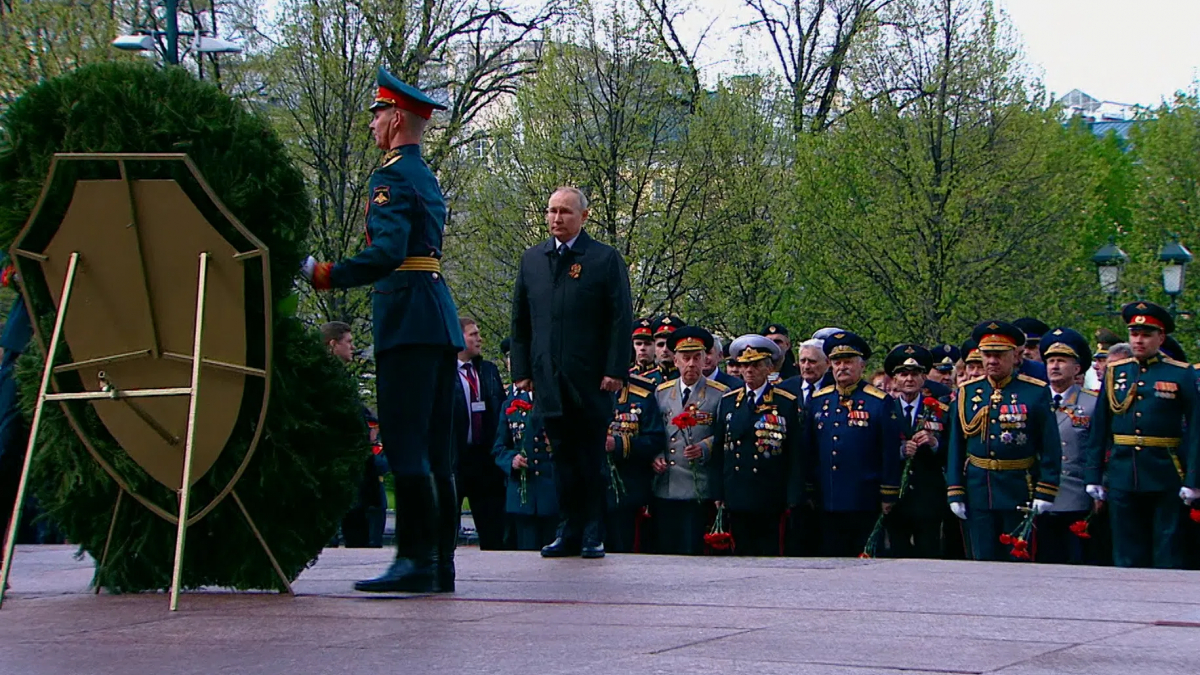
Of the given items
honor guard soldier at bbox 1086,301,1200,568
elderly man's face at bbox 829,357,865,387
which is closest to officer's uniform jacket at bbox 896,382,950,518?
elderly man's face at bbox 829,357,865,387

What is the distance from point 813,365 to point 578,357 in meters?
4.54

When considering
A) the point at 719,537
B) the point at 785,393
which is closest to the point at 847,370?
the point at 785,393

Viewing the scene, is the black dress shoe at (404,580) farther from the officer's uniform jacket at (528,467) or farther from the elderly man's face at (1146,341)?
the officer's uniform jacket at (528,467)

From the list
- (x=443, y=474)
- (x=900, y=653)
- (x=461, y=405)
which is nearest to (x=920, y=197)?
(x=461, y=405)

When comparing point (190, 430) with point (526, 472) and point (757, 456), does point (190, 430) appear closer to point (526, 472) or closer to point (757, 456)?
point (757, 456)

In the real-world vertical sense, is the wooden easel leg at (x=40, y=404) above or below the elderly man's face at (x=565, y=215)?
below

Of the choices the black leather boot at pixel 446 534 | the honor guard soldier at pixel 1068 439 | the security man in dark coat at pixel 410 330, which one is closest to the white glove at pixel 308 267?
the security man in dark coat at pixel 410 330

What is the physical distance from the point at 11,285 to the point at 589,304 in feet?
10.6

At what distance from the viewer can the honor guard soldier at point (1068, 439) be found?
1307 cm

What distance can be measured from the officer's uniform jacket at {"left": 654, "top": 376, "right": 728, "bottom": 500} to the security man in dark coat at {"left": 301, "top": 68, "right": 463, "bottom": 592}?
6.27 m

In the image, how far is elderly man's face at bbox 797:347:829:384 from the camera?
45.4 feet

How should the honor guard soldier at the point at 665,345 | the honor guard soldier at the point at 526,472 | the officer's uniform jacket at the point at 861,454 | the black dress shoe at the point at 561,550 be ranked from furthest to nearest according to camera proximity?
the honor guard soldier at the point at 665,345 < the honor guard soldier at the point at 526,472 < the officer's uniform jacket at the point at 861,454 < the black dress shoe at the point at 561,550

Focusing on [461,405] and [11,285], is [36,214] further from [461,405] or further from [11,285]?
[461,405]

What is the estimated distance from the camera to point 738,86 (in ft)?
101
